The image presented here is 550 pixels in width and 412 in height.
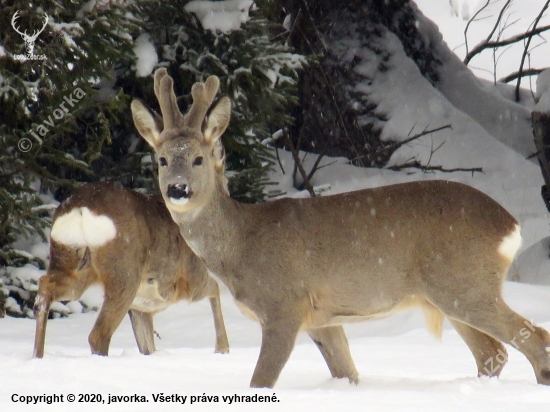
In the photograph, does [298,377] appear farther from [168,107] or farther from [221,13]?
[221,13]

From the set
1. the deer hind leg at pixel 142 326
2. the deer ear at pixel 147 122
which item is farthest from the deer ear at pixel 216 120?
the deer hind leg at pixel 142 326

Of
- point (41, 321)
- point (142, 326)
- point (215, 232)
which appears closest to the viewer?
point (215, 232)

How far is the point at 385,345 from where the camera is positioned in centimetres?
811

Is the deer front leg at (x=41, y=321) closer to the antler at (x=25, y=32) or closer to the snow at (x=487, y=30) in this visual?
the antler at (x=25, y=32)

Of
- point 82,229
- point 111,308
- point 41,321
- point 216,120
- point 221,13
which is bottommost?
point 41,321

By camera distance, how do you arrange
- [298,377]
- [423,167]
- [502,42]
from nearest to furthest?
[298,377] < [423,167] < [502,42]

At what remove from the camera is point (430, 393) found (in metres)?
4.66

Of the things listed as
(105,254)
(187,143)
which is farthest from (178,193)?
(105,254)

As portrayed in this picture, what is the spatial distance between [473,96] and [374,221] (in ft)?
37.3

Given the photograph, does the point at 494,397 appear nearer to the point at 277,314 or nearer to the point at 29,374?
the point at 277,314

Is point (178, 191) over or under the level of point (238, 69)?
under

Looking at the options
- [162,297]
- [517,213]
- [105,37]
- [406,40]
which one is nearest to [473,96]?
[406,40]

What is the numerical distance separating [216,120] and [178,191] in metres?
0.59

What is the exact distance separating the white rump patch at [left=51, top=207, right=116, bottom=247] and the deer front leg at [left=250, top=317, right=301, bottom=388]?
216 cm
